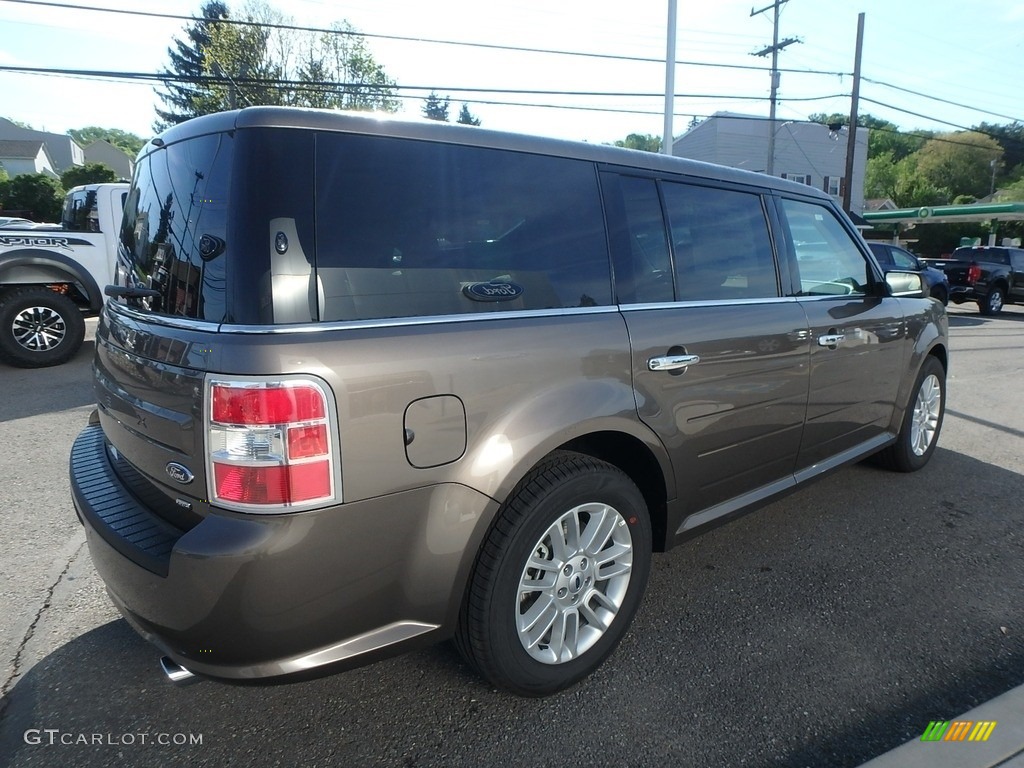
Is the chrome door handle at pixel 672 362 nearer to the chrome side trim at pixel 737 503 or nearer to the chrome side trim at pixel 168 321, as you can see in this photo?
the chrome side trim at pixel 737 503

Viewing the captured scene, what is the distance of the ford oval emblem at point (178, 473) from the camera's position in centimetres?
181

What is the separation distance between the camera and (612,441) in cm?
249

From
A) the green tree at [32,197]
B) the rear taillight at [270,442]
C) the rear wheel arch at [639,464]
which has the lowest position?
the rear wheel arch at [639,464]

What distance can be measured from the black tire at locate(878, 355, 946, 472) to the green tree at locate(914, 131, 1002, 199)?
7747 cm

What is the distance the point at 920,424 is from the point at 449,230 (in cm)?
390

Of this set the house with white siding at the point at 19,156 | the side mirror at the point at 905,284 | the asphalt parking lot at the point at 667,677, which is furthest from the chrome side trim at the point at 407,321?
the house with white siding at the point at 19,156

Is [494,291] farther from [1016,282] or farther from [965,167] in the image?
[965,167]

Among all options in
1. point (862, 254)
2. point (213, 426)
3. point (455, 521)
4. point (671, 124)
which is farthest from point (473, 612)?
point (671, 124)

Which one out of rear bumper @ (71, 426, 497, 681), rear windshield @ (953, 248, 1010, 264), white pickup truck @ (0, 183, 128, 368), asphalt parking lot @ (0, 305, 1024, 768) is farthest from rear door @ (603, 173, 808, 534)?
rear windshield @ (953, 248, 1010, 264)

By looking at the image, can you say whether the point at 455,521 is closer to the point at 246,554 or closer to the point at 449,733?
the point at 246,554

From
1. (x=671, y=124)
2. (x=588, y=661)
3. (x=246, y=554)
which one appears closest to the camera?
(x=246, y=554)

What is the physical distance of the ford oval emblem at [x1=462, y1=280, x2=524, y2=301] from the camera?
2068 mm

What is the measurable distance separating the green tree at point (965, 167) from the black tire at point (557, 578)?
80725 millimetres

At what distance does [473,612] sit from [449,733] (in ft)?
1.41
